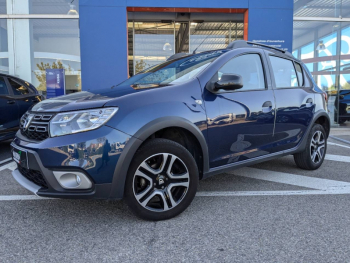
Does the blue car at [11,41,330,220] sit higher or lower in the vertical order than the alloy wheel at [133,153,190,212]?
higher

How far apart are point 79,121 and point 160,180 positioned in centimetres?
81

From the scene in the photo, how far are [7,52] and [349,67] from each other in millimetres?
11535

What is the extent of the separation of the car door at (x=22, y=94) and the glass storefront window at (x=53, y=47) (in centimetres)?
426

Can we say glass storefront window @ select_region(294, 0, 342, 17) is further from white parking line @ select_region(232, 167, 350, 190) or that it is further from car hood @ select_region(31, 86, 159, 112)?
car hood @ select_region(31, 86, 159, 112)

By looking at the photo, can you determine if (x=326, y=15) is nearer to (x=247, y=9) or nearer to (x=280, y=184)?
(x=247, y=9)

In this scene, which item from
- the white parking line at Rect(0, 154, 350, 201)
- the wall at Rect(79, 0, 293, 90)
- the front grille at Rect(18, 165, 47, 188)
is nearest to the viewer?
the front grille at Rect(18, 165, 47, 188)

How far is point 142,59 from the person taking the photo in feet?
38.4

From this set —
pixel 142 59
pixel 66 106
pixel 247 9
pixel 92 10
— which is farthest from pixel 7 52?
pixel 66 106

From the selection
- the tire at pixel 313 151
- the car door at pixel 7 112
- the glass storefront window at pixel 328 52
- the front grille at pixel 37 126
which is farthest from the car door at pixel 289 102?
the glass storefront window at pixel 328 52

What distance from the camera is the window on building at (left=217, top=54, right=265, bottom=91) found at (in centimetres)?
329

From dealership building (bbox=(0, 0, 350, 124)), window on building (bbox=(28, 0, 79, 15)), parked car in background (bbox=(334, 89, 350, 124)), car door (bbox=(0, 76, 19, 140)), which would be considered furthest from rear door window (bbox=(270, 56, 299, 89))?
window on building (bbox=(28, 0, 79, 15))

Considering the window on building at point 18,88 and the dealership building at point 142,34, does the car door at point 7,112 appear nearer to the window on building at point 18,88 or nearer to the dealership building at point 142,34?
the window on building at point 18,88

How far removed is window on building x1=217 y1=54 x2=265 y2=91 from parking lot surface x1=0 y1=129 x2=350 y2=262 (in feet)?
3.87

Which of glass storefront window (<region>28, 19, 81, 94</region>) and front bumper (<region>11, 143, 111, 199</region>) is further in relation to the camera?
glass storefront window (<region>28, 19, 81, 94</region>)
